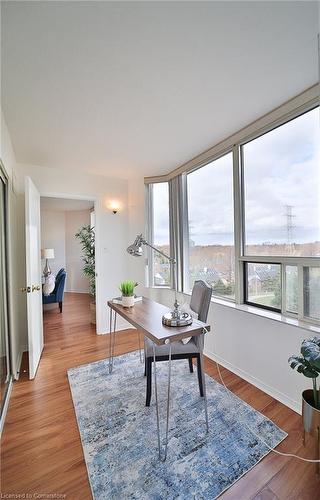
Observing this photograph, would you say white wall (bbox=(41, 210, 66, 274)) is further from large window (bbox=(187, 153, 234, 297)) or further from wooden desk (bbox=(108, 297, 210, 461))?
wooden desk (bbox=(108, 297, 210, 461))

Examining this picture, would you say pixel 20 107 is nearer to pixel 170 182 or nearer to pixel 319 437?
pixel 170 182

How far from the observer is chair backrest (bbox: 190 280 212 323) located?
1.86 m

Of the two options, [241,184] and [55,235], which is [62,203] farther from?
[241,184]

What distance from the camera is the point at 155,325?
1.59m

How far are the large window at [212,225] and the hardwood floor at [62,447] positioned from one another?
1084 millimetres

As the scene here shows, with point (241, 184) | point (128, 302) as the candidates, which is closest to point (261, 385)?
point (128, 302)

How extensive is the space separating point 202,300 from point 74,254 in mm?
5769

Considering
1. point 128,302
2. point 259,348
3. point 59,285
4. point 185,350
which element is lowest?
point 259,348

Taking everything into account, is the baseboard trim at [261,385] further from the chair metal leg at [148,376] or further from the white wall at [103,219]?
the white wall at [103,219]

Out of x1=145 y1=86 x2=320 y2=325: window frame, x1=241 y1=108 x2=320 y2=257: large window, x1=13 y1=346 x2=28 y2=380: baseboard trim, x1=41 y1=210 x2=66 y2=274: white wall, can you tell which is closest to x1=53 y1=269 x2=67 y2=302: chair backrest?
x1=13 y1=346 x2=28 y2=380: baseboard trim

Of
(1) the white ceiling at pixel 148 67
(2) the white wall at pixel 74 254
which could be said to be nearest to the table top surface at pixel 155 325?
(1) the white ceiling at pixel 148 67

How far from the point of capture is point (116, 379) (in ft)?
7.22

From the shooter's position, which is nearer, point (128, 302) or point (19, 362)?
point (128, 302)

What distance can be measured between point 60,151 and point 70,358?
2578 mm
